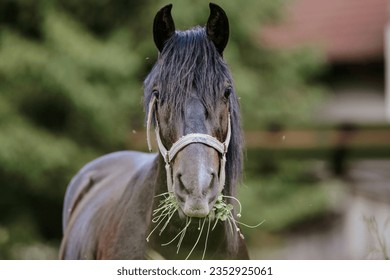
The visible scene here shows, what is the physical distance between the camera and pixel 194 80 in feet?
7.68

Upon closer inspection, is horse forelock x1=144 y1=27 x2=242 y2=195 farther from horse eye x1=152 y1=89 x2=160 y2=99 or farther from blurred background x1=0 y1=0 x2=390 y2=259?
blurred background x1=0 y1=0 x2=390 y2=259

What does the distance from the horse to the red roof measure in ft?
16.1

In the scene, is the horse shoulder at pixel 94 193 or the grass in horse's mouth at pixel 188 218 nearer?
the grass in horse's mouth at pixel 188 218

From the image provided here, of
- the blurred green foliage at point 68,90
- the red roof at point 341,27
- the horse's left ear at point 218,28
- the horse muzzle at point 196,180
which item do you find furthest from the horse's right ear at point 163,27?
the red roof at point 341,27

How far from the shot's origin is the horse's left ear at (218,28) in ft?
8.02

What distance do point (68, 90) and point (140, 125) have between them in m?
0.64

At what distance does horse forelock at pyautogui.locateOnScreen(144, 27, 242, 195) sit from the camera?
2.32 metres

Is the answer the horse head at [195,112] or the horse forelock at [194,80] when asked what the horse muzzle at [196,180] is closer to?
the horse head at [195,112]

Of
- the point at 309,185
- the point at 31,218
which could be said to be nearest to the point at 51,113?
the point at 31,218

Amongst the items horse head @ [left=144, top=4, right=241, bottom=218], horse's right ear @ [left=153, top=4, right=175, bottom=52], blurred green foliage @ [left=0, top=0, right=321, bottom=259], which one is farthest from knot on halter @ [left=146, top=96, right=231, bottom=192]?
blurred green foliage @ [left=0, top=0, right=321, bottom=259]

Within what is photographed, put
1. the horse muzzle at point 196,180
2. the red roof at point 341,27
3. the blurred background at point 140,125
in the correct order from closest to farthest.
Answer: the horse muzzle at point 196,180 < the blurred background at point 140,125 < the red roof at point 341,27

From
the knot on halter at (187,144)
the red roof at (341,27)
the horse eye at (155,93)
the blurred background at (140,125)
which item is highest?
the red roof at (341,27)

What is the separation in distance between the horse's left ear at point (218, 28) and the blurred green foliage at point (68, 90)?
3284 mm
